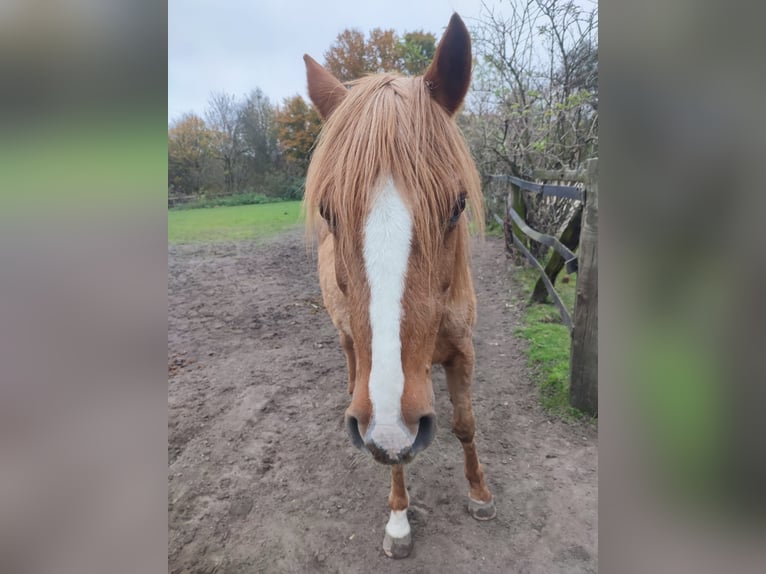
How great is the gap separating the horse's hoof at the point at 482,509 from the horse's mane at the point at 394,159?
3.56 ft

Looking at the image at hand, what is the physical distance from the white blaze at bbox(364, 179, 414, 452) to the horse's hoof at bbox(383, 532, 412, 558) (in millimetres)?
749

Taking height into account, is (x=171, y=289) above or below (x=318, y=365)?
above

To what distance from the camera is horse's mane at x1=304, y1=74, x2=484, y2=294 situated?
858mm

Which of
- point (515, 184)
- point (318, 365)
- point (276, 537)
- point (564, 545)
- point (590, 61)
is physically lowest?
point (276, 537)

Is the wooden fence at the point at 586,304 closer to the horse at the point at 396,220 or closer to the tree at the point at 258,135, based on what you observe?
the horse at the point at 396,220

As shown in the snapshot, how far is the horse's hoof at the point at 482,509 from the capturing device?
1.31 metres

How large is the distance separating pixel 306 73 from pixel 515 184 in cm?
183

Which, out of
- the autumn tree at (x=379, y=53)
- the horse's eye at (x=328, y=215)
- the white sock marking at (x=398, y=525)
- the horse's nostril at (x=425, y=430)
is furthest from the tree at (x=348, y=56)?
the white sock marking at (x=398, y=525)

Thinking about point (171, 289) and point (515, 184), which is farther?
point (515, 184)

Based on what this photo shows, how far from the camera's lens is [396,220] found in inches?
31.8
